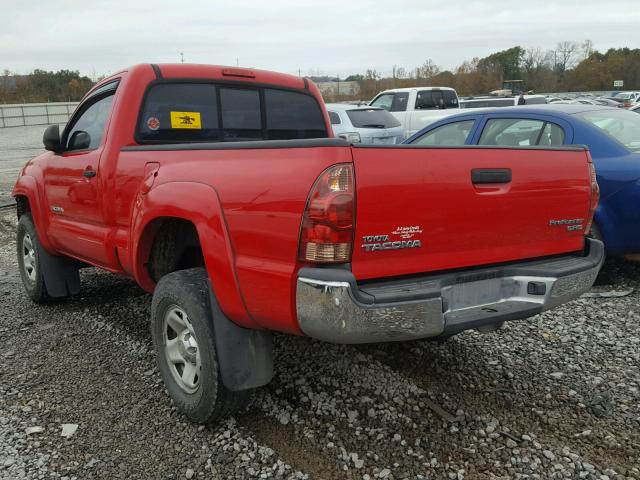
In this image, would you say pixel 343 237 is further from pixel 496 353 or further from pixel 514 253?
pixel 496 353

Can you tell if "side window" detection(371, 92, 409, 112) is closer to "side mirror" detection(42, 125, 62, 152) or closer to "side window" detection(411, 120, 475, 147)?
"side window" detection(411, 120, 475, 147)

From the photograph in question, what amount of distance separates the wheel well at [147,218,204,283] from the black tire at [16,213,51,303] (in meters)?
1.99

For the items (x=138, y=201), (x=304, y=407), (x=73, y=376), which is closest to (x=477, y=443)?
(x=304, y=407)

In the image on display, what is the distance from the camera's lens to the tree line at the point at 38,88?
174ft

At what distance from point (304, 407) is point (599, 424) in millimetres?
1580

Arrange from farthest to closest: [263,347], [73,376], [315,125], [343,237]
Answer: [315,125], [73,376], [263,347], [343,237]

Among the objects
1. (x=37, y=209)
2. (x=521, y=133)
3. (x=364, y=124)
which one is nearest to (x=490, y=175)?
(x=521, y=133)

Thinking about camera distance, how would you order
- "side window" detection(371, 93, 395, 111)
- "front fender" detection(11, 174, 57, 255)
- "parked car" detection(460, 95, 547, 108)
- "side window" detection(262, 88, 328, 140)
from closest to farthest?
1. "side window" detection(262, 88, 328, 140)
2. "front fender" detection(11, 174, 57, 255)
3. "side window" detection(371, 93, 395, 111)
4. "parked car" detection(460, 95, 547, 108)

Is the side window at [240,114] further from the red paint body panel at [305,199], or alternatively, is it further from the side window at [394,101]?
the side window at [394,101]

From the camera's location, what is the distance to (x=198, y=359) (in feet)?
9.89

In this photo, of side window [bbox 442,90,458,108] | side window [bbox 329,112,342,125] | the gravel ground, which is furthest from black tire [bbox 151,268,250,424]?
side window [bbox 442,90,458,108]

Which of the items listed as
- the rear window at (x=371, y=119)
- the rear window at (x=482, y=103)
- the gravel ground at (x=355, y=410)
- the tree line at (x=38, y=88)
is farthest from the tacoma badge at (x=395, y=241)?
the tree line at (x=38, y=88)

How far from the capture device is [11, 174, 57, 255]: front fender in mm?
4812

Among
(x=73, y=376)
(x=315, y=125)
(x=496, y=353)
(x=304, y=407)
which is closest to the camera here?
(x=304, y=407)
